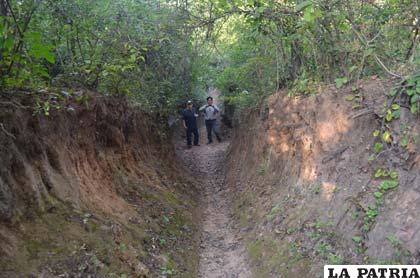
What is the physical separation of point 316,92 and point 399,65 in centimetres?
194

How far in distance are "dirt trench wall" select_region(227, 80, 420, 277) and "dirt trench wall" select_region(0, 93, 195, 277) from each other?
1.71m

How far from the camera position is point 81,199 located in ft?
20.6

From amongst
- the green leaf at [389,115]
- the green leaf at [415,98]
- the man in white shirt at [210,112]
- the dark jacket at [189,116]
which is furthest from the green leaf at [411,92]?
the man in white shirt at [210,112]

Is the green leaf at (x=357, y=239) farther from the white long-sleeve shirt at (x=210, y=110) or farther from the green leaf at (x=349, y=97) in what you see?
the white long-sleeve shirt at (x=210, y=110)

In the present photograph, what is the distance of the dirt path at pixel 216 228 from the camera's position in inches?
282

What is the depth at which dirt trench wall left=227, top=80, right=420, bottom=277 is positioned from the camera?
5.07 meters

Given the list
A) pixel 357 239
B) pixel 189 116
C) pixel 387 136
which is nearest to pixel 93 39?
pixel 387 136

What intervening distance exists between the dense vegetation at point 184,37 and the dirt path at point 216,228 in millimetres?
3605

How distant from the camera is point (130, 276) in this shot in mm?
5676

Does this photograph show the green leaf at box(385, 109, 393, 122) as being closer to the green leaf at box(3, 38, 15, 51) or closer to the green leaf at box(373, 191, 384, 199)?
the green leaf at box(373, 191, 384, 199)

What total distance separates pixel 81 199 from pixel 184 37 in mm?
5231

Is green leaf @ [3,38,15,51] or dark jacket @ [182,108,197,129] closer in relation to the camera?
green leaf @ [3,38,15,51]

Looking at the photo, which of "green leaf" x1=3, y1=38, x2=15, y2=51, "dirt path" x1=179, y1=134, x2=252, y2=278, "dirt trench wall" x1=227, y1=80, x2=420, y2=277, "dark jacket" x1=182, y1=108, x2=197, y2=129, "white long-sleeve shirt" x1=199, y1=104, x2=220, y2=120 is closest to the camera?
"green leaf" x1=3, y1=38, x2=15, y2=51

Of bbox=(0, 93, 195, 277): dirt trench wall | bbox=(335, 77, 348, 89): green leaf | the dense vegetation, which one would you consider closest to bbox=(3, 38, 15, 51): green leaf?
the dense vegetation
